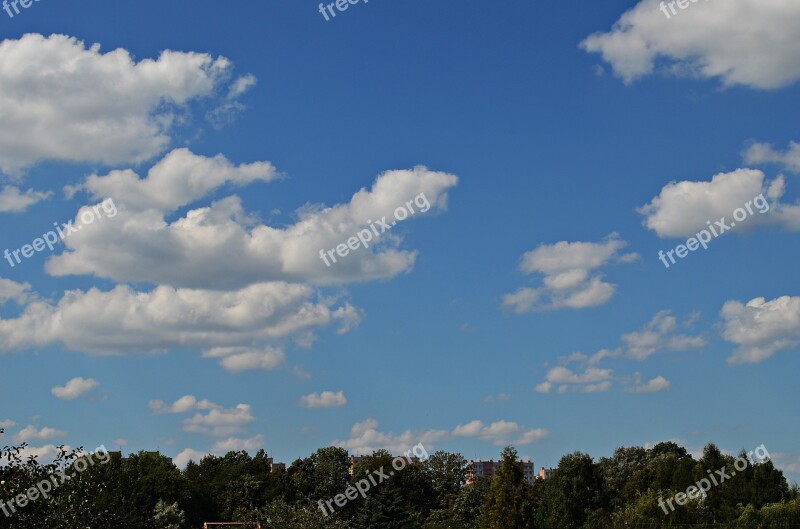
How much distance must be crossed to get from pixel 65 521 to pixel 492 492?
4337 cm

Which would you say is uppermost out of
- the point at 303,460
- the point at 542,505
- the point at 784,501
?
the point at 303,460

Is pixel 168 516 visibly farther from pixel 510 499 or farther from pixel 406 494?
pixel 510 499

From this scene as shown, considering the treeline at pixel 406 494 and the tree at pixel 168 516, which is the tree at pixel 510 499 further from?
the tree at pixel 168 516

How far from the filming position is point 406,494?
11156 cm

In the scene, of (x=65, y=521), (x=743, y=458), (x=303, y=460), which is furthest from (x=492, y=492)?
(x=303, y=460)

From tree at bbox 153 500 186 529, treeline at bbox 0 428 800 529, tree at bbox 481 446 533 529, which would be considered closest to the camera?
treeline at bbox 0 428 800 529

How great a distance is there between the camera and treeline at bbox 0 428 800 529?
34.8m

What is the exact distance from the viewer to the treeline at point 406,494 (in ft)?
114

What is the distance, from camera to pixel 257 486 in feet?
392

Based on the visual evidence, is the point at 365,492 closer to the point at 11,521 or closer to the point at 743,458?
the point at 743,458

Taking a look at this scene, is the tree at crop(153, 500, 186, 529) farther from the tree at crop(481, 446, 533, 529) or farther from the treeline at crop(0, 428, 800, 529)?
the tree at crop(481, 446, 533, 529)

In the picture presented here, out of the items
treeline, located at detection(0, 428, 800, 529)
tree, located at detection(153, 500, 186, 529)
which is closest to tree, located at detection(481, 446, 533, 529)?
treeline, located at detection(0, 428, 800, 529)

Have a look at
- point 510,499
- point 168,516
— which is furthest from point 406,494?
point 510,499

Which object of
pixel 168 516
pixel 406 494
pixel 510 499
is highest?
pixel 168 516
